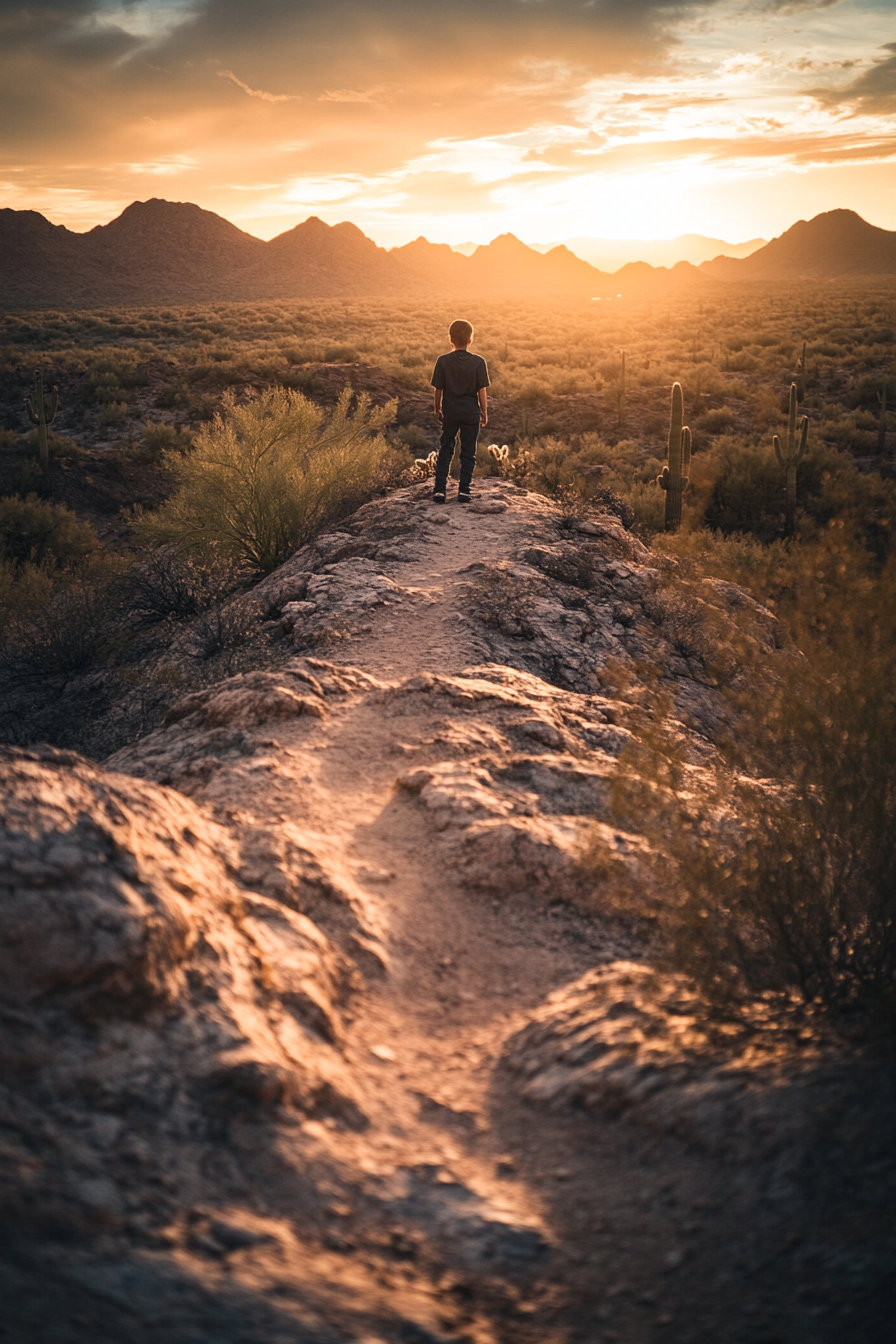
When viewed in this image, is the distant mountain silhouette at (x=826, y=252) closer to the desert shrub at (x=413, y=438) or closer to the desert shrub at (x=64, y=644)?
the desert shrub at (x=413, y=438)

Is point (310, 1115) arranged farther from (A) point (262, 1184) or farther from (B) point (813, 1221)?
(B) point (813, 1221)

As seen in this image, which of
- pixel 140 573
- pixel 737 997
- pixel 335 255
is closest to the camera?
pixel 737 997

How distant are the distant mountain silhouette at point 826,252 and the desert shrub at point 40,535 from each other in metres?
118

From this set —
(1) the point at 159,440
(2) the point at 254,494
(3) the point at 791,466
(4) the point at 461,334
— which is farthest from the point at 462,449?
(1) the point at 159,440

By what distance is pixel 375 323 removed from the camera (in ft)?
163

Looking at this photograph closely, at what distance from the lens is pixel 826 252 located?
124938 mm

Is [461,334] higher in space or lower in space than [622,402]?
higher

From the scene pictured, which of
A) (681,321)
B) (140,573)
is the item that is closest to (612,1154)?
(140,573)

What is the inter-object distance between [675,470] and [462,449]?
5.09 meters

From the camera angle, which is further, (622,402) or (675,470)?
(622,402)

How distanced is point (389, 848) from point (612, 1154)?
2.20 metres

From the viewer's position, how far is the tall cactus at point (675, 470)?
14938 millimetres

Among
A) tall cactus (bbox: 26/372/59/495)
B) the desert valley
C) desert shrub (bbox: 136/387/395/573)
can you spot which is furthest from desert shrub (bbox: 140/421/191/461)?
the desert valley

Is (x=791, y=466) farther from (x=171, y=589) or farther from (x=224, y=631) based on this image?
(x=224, y=631)
